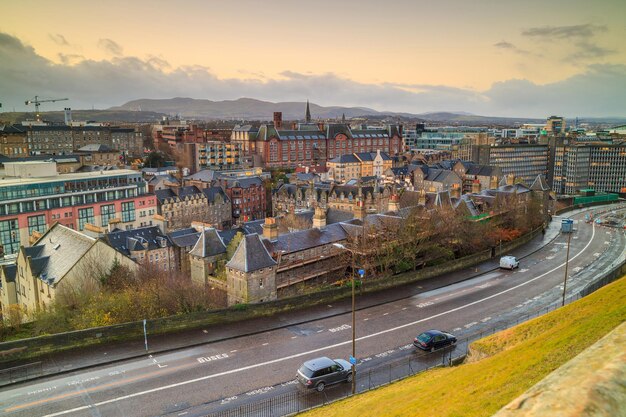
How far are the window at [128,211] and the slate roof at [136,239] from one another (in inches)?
1440

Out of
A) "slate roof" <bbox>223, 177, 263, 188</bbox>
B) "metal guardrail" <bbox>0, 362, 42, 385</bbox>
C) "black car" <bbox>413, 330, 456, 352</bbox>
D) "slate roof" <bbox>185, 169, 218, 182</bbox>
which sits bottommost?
"metal guardrail" <bbox>0, 362, 42, 385</bbox>

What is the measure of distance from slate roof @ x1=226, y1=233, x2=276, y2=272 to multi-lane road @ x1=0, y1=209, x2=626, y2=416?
708 centimetres

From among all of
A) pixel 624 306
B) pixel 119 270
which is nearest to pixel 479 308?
pixel 624 306

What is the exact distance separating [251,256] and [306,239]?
9056 millimetres

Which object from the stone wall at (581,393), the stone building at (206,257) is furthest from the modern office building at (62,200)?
the stone wall at (581,393)

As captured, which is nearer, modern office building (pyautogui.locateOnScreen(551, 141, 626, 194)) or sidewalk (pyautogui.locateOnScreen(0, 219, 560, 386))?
sidewalk (pyautogui.locateOnScreen(0, 219, 560, 386))

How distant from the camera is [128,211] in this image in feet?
298

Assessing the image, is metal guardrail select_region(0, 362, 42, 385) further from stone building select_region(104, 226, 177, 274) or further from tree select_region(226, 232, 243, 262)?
tree select_region(226, 232, 243, 262)

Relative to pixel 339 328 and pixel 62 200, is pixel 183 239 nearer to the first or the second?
pixel 339 328

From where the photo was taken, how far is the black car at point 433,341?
32938 mm

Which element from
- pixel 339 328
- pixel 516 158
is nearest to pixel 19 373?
pixel 339 328

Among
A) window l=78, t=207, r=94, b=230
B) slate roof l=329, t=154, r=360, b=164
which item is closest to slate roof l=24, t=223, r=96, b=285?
window l=78, t=207, r=94, b=230

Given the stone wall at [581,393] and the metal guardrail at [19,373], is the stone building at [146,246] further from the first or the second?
the stone wall at [581,393]

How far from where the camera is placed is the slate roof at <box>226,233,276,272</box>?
138 ft
